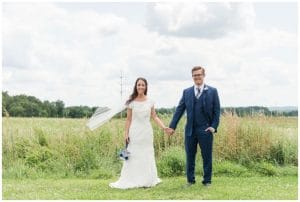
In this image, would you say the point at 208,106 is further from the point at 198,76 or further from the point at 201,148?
the point at 201,148

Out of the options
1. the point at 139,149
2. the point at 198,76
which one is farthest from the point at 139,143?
the point at 198,76

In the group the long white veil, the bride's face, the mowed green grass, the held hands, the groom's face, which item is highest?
the groom's face

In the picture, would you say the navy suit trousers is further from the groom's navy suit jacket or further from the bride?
the bride

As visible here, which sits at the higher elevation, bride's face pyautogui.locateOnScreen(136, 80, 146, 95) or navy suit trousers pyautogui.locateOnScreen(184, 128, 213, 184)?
bride's face pyautogui.locateOnScreen(136, 80, 146, 95)

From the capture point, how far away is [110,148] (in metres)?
11.0

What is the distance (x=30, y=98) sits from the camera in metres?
24.8

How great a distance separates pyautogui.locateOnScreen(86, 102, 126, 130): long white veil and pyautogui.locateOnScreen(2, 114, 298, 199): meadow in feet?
3.44

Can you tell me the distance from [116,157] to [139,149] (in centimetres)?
238

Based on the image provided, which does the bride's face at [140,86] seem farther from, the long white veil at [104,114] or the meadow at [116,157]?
the meadow at [116,157]

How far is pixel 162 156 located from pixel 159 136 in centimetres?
92

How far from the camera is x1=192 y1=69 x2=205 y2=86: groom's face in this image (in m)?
7.99

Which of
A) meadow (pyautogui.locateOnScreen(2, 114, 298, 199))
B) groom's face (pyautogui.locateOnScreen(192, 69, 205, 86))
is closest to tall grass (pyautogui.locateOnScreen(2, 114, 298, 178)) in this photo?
meadow (pyautogui.locateOnScreen(2, 114, 298, 199))

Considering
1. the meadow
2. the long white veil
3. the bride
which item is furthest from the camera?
the meadow

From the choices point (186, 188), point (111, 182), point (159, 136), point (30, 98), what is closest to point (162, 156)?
point (159, 136)
